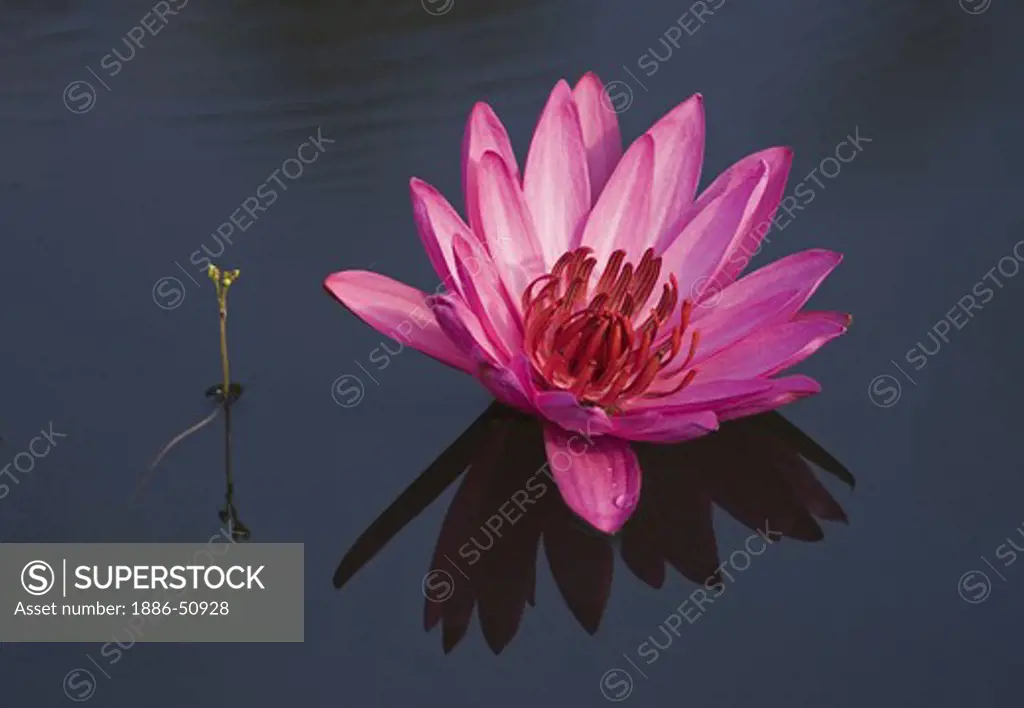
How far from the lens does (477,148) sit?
2.49 meters

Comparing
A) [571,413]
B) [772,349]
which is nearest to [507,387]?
[571,413]

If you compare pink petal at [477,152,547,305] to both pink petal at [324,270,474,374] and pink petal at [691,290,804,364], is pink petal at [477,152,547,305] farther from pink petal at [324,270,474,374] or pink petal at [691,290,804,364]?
pink petal at [691,290,804,364]

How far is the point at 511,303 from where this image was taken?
2.42 metres

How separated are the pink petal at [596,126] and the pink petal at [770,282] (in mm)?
350

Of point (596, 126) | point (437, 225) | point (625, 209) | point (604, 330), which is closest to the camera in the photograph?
point (604, 330)

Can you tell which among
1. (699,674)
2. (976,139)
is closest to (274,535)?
(699,674)

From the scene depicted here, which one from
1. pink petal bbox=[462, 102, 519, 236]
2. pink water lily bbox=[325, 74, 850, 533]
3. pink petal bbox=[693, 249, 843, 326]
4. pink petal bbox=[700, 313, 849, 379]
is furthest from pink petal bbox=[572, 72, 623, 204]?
pink petal bbox=[700, 313, 849, 379]

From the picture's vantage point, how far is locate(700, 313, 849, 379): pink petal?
232 centimetres

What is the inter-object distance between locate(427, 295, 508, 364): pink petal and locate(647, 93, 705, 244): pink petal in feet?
1.57

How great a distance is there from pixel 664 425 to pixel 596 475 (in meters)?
0.14

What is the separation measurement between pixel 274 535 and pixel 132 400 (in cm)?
44

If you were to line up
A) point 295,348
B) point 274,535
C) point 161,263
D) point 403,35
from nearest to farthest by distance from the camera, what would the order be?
point 274,535, point 295,348, point 161,263, point 403,35

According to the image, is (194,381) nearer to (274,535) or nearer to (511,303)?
(274,535)

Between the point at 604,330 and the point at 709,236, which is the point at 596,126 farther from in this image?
the point at 604,330
